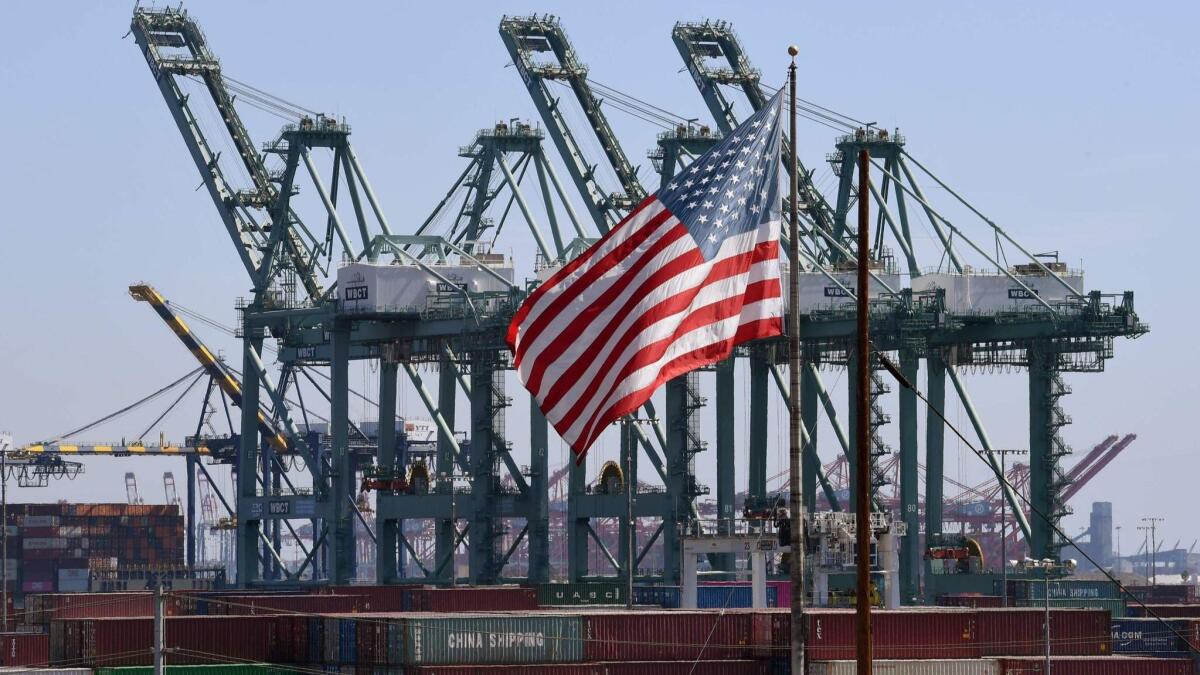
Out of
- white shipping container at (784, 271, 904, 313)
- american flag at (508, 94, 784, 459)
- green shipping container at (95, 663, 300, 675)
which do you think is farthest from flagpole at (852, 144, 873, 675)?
white shipping container at (784, 271, 904, 313)

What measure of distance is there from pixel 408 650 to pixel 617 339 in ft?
85.5

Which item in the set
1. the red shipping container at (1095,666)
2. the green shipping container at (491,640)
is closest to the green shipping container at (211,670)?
the green shipping container at (491,640)

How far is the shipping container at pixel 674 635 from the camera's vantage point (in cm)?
6112

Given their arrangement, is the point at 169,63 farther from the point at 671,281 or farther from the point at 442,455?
the point at 671,281

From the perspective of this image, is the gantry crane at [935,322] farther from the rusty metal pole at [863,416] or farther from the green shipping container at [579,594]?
the rusty metal pole at [863,416]

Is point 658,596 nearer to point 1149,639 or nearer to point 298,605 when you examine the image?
point 298,605

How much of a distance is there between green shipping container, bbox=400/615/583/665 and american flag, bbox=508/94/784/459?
2505 centimetres

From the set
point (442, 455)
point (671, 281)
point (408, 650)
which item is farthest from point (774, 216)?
point (442, 455)

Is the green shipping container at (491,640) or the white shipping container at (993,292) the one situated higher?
the white shipping container at (993,292)

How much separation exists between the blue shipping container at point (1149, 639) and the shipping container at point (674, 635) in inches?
701

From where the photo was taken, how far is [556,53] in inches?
4867

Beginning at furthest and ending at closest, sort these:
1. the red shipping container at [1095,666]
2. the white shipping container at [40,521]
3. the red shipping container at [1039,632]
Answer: the white shipping container at [40,521], the red shipping container at [1039,632], the red shipping container at [1095,666]

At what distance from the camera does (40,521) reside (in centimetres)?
18962

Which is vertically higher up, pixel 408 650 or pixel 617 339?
pixel 617 339
